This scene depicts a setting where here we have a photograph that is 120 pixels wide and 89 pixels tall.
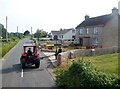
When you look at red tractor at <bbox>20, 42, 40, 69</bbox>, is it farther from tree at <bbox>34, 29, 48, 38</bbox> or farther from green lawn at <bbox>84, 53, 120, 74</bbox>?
tree at <bbox>34, 29, 48, 38</bbox>

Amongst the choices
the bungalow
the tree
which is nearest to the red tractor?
the bungalow

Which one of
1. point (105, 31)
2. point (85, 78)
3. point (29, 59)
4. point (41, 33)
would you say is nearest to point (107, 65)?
point (29, 59)

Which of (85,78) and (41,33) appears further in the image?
(41,33)

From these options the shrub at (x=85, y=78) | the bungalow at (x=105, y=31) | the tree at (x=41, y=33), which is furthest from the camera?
the tree at (x=41, y=33)

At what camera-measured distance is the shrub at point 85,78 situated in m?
12.7

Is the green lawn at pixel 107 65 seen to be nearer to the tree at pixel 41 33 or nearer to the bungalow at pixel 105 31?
the bungalow at pixel 105 31

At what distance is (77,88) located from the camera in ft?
43.7

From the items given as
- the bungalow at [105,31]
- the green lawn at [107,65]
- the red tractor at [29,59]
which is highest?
the bungalow at [105,31]

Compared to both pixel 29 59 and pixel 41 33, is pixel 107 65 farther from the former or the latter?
pixel 41 33

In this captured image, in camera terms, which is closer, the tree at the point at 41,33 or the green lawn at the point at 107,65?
the green lawn at the point at 107,65

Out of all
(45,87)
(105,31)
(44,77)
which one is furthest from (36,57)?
(105,31)

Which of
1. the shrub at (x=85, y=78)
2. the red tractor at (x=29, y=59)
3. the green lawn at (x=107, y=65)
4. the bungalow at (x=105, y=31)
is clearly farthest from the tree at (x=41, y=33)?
the shrub at (x=85, y=78)

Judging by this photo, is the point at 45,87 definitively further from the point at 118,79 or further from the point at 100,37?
the point at 100,37

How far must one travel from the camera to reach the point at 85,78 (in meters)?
13.1
